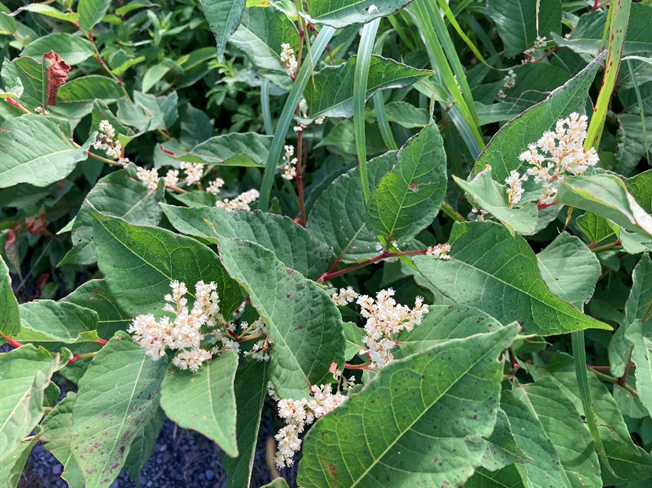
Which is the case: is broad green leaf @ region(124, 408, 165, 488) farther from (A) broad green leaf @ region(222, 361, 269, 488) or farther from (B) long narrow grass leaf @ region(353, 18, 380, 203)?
(B) long narrow grass leaf @ region(353, 18, 380, 203)

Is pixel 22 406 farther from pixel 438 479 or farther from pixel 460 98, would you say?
pixel 460 98

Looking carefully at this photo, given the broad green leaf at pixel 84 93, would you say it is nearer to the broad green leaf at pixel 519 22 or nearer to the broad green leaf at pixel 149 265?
the broad green leaf at pixel 149 265

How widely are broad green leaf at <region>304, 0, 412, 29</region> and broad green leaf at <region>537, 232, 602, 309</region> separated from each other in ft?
1.74

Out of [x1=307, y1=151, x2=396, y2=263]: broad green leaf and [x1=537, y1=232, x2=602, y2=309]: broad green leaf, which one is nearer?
[x1=537, y1=232, x2=602, y2=309]: broad green leaf

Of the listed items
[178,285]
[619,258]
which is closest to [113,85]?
[178,285]

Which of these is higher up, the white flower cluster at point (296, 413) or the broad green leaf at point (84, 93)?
the broad green leaf at point (84, 93)

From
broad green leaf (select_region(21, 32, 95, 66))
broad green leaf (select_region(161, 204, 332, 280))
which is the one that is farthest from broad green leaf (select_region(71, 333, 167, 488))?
broad green leaf (select_region(21, 32, 95, 66))

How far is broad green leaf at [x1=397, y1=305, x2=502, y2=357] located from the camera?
756mm

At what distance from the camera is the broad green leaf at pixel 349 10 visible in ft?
2.51

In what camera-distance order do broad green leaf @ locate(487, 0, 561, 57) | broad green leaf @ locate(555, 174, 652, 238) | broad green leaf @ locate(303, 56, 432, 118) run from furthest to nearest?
broad green leaf @ locate(487, 0, 561, 57)
broad green leaf @ locate(303, 56, 432, 118)
broad green leaf @ locate(555, 174, 652, 238)

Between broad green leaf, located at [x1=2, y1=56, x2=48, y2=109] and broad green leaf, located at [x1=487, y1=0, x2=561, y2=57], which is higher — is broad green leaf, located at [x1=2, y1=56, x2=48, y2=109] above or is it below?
below

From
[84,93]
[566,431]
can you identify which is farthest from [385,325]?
[84,93]

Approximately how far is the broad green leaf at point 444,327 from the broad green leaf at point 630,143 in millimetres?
846

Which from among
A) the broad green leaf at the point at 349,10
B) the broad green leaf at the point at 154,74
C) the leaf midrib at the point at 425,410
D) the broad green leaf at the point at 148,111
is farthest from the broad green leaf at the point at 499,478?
the broad green leaf at the point at 154,74
